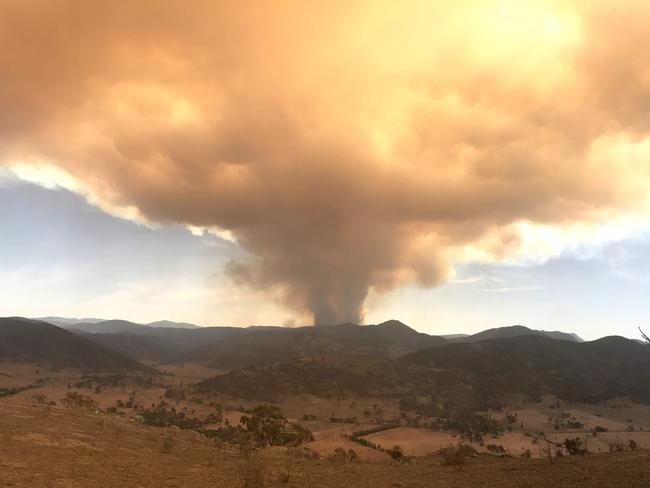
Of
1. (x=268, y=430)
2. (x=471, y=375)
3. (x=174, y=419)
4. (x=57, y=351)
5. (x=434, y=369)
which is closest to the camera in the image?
(x=268, y=430)

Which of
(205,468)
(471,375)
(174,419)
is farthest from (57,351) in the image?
(205,468)

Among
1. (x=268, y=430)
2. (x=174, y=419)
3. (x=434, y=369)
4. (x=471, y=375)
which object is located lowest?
(x=174, y=419)

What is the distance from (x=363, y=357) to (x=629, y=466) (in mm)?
107200

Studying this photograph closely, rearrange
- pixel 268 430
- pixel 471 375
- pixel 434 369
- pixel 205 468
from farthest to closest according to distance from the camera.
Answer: pixel 434 369
pixel 471 375
pixel 268 430
pixel 205 468

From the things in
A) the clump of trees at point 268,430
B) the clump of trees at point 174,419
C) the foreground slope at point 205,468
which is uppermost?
the foreground slope at point 205,468

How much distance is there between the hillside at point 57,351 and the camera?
415 ft

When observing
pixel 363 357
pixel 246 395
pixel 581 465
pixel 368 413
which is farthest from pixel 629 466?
pixel 363 357

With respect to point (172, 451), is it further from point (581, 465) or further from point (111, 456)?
point (581, 465)

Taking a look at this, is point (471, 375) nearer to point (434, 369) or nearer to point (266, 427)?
point (434, 369)

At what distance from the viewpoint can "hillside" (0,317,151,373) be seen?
126 m

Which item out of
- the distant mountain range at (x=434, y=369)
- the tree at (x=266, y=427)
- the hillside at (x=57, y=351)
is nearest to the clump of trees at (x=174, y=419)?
the tree at (x=266, y=427)

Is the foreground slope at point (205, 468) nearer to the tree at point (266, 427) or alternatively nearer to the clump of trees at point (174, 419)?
the tree at point (266, 427)

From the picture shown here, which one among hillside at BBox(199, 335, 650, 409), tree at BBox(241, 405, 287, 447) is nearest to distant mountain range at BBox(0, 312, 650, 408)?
hillside at BBox(199, 335, 650, 409)

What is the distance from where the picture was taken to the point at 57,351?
133000 millimetres
